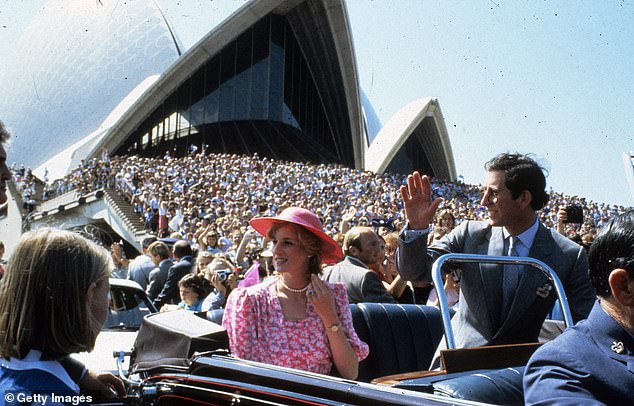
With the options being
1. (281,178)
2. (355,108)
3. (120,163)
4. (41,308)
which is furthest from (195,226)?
(355,108)

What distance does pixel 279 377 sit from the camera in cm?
186

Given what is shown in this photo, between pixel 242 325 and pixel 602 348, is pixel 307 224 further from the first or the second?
pixel 602 348

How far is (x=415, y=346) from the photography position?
3.79 meters

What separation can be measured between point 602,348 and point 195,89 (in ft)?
156

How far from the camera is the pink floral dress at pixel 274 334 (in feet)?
9.52

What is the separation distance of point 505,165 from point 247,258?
7.35 m

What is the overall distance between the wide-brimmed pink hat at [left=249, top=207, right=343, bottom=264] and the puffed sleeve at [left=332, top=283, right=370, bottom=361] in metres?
0.18

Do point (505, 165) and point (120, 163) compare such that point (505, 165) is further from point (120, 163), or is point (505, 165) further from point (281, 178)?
point (120, 163)

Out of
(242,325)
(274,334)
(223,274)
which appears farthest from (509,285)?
(223,274)

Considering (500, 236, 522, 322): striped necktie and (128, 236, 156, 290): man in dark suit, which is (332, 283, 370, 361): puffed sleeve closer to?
(500, 236, 522, 322): striped necktie

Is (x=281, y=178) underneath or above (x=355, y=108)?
underneath

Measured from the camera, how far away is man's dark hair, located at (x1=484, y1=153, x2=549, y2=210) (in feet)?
10.4

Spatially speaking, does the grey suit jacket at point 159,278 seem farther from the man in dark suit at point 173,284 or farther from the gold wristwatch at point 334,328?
the gold wristwatch at point 334,328

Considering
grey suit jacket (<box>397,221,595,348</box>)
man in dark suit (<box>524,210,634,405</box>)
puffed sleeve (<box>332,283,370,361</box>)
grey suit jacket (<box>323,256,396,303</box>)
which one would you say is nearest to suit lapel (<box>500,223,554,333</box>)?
grey suit jacket (<box>397,221,595,348</box>)
